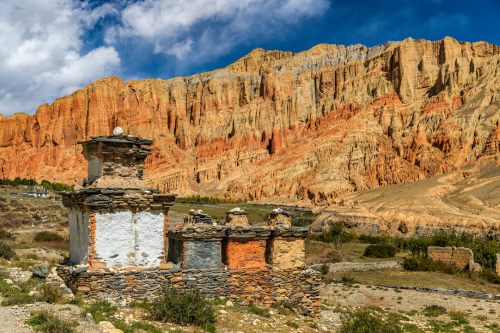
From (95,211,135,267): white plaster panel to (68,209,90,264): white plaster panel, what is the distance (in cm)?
35

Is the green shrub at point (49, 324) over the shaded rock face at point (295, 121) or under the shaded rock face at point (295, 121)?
under

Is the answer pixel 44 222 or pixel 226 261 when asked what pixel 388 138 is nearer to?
pixel 44 222

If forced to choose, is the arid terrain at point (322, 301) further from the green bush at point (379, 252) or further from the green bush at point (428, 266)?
the green bush at point (379, 252)

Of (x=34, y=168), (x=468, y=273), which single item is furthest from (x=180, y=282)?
(x=34, y=168)

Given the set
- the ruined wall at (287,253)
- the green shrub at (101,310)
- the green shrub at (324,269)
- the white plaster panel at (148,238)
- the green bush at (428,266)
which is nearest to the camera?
the green shrub at (101,310)

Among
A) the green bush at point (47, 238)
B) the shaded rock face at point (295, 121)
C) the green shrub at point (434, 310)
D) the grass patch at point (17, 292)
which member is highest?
the shaded rock face at point (295, 121)

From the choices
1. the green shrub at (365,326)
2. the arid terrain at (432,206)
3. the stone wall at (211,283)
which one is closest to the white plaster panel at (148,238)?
the stone wall at (211,283)

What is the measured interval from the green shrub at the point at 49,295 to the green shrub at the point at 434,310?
12.3 meters

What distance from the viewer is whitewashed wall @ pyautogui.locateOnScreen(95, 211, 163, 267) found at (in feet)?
40.7

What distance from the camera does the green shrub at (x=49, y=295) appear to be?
10719mm

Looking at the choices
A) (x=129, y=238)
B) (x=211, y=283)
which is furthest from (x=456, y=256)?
(x=129, y=238)

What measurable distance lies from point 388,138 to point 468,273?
7320 cm

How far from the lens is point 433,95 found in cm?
10512

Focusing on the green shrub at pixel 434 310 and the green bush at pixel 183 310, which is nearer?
the green bush at pixel 183 310
